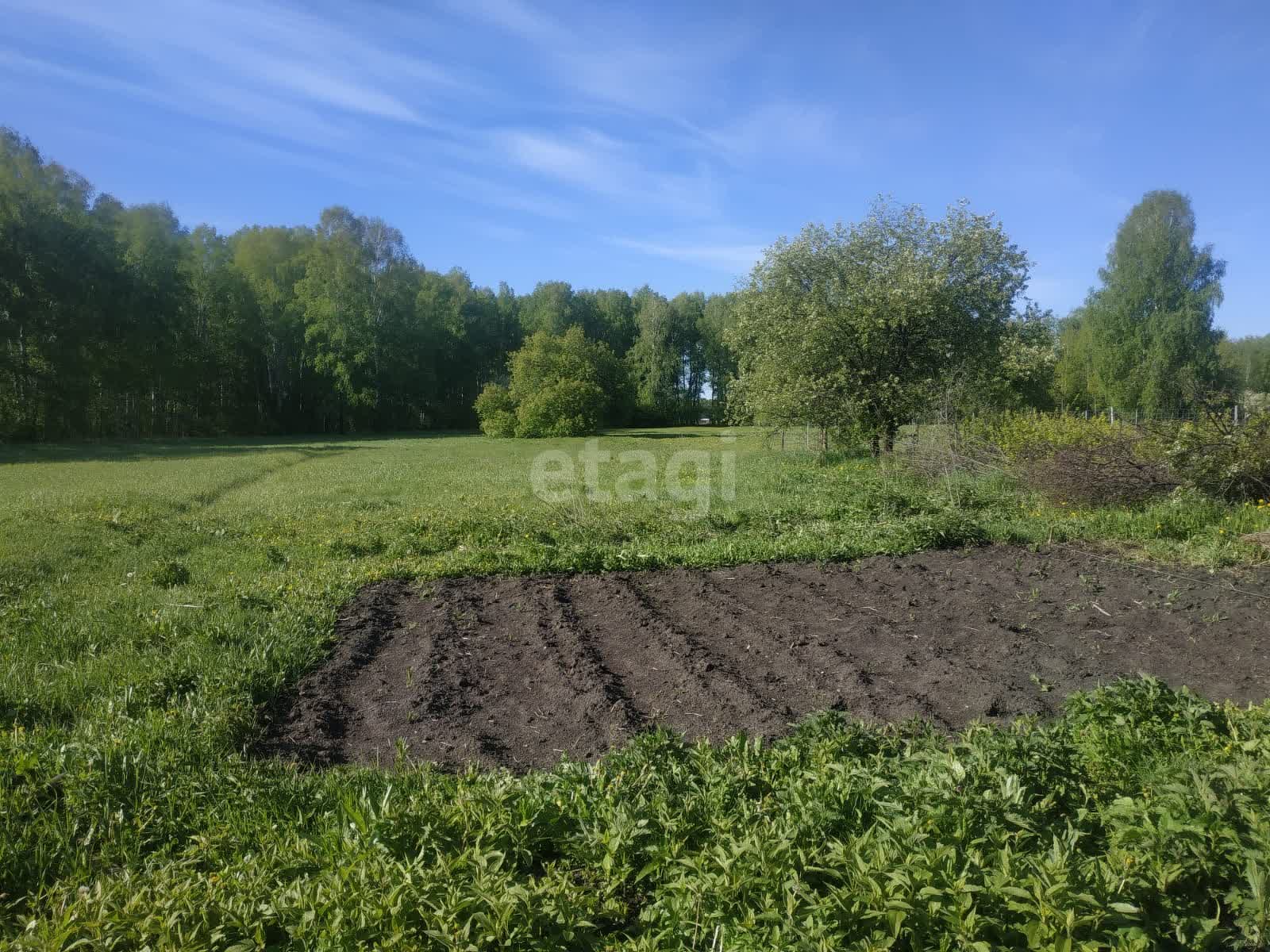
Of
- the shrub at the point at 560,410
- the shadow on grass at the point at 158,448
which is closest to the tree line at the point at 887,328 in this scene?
the shadow on grass at the point at 158,448

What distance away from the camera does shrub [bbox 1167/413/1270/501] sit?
1046cm

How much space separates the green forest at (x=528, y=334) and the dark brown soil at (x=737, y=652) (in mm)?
5887

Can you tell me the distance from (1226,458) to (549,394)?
3776 centimetres

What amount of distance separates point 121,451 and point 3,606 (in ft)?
92.1

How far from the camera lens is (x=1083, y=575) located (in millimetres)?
7574

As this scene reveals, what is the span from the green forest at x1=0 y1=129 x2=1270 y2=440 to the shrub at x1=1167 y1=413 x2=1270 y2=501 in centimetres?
52

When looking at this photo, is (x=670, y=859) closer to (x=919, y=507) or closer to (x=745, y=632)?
(x=745, y=632)

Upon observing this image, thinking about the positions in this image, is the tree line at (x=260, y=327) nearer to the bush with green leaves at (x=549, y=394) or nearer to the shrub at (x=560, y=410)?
the bush with green leaves at (x=549, y=394)

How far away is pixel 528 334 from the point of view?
73.4 metres

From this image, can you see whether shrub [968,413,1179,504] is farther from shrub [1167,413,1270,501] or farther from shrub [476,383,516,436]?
shrub [476,383,516,436]

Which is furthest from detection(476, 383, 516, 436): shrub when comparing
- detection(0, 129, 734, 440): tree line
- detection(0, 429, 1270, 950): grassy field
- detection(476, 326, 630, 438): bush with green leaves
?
detection(0, 429, 1270, 950): grassy field

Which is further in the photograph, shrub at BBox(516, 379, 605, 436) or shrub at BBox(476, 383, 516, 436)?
shrub at BBox(476, 383, 516, 436)

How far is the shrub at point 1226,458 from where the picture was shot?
34.3 ft

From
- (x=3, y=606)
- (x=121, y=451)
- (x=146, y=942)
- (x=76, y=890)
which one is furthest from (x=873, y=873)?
(x=121, y=451)
